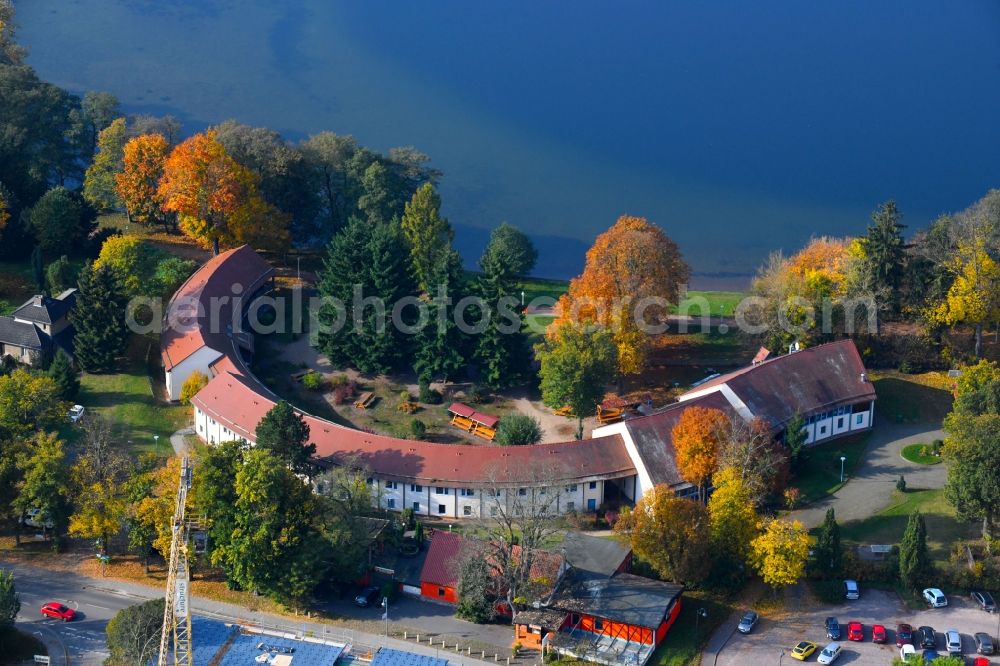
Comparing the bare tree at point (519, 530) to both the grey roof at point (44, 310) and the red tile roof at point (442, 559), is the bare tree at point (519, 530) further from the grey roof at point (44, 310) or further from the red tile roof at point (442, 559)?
the grey roof at point (44, 310)

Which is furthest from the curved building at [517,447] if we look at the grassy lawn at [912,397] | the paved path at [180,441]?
the grassy lawn at [912,397]

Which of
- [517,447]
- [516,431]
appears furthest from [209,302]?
[517,447]

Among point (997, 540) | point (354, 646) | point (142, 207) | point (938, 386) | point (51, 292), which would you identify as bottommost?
point (354, 646)

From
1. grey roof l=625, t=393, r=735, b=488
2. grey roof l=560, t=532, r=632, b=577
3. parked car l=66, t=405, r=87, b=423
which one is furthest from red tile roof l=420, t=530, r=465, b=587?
parked car l=66, t=405, r=87, b=423

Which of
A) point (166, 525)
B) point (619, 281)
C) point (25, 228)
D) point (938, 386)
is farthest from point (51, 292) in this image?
point (938, 386)

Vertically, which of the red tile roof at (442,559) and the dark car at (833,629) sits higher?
the red tile roof at (442,559)

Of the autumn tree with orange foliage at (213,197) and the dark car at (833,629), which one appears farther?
the autumn tree with orange foliage at (213,197)

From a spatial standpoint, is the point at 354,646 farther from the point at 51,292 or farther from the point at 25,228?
the point at 25,228
